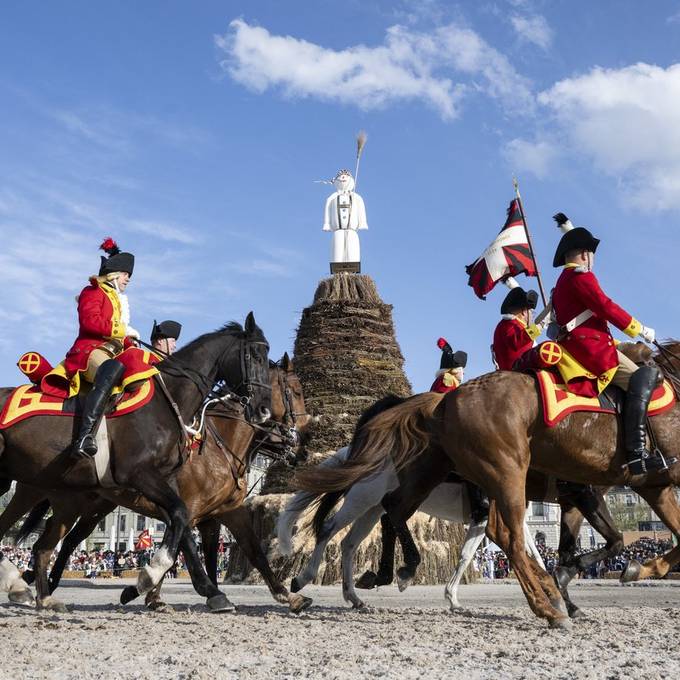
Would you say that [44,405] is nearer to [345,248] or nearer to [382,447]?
[382,447]

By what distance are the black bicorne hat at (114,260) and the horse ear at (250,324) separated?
1.25m

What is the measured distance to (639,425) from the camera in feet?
23.1

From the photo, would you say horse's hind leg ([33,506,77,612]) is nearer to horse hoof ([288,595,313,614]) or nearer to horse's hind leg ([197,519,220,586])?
horse's hind leg ([197,519,220,586])

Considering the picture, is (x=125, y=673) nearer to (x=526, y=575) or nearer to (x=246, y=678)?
(x=246, y=678)

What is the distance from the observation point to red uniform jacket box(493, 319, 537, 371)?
908 centimetres

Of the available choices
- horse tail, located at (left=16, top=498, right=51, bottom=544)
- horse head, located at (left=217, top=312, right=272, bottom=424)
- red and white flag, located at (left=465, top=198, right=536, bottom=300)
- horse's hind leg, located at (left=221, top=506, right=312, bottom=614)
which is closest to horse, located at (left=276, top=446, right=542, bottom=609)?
horse's hind leg, located at (left=221, top=506, right=312, bottom=614)

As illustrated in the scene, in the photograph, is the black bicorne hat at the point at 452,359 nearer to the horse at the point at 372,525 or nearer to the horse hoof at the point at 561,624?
the horse at the point at 372,525

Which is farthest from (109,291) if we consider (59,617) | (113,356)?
(59,617)

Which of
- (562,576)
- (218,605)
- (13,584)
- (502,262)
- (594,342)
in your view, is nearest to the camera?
(594,342)

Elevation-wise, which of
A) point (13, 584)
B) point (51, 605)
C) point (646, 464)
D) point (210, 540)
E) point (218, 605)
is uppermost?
point (646, 464)

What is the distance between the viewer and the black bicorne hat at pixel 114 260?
851 centimetres

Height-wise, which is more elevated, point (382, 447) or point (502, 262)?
point (502, 262)

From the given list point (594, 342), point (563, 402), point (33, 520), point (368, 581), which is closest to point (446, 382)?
point (368, 581)

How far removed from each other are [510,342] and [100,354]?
4098mm
